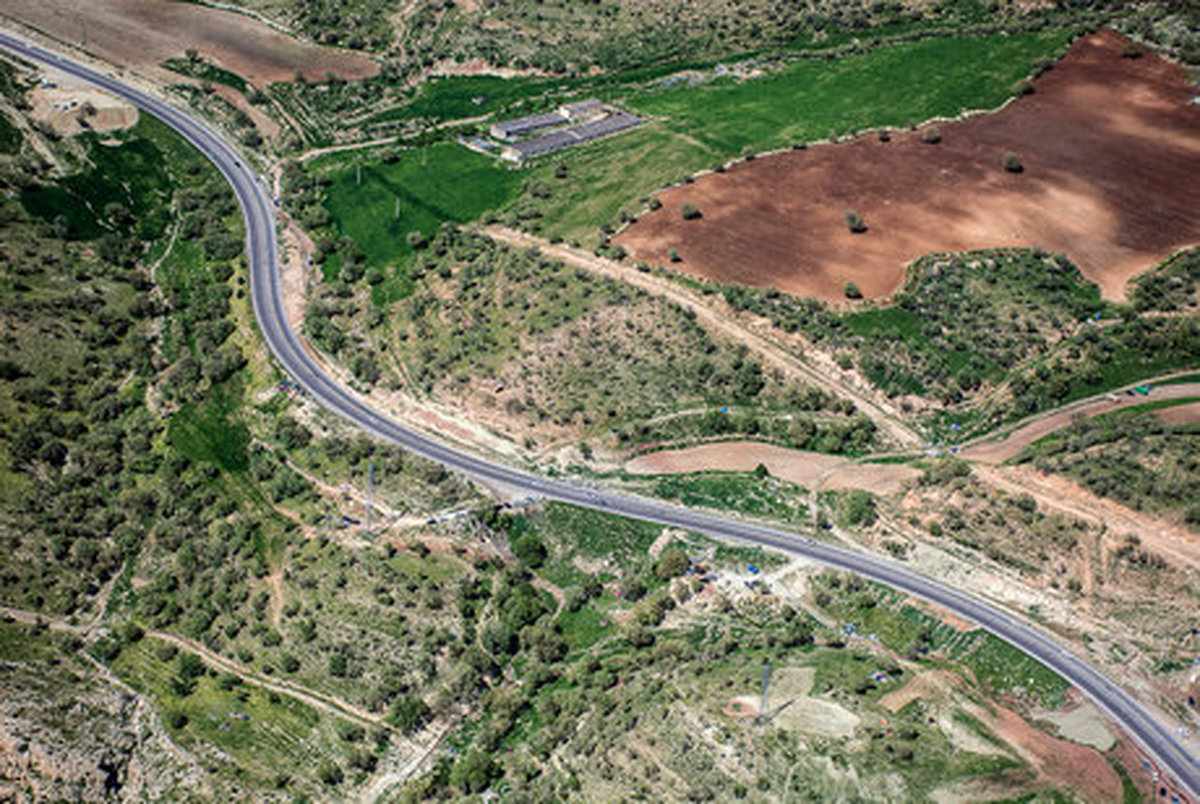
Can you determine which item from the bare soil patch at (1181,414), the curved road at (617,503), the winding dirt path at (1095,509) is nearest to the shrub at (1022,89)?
the bare soil patch at (1181,414)

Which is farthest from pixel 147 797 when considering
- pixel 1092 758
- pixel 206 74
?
pixel 206 74

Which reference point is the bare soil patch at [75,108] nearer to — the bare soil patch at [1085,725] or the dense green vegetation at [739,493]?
the dense green vegetation at [739,493]

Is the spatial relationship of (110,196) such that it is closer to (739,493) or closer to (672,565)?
(739,493)

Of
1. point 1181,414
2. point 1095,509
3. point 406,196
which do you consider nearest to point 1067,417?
point 1181,414

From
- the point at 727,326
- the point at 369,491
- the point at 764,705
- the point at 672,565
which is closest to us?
the point at 764,705

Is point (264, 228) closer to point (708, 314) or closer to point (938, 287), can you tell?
point (708, 314)

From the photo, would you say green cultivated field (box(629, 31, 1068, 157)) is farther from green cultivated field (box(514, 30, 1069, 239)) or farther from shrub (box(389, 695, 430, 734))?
shrub (box(389, 695, 430, 734))
